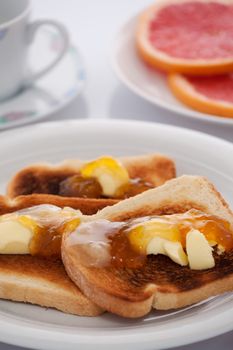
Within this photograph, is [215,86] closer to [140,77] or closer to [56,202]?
[140,77]

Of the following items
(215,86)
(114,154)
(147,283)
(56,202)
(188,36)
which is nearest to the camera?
(147,283)

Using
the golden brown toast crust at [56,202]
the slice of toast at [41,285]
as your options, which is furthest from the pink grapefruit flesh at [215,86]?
the slice of toast at [41,285]

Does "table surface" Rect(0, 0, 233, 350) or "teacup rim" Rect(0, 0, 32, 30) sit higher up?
"teacup rim" Rect(0, 0, 32, 30)

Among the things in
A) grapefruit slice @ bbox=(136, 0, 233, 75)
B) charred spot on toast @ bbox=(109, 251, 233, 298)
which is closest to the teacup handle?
grapefruit slice @ bbox=(136, 0, 233, 75)

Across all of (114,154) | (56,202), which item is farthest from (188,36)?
(56,202)

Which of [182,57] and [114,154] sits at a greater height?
[114,154]

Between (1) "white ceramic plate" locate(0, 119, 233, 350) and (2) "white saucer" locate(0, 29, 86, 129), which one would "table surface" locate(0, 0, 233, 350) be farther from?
(1) "white ceramic plate" locate(0, 119, 233, 350)

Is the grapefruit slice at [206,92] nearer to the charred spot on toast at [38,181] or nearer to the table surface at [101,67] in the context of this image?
the table surface at [101,67]
